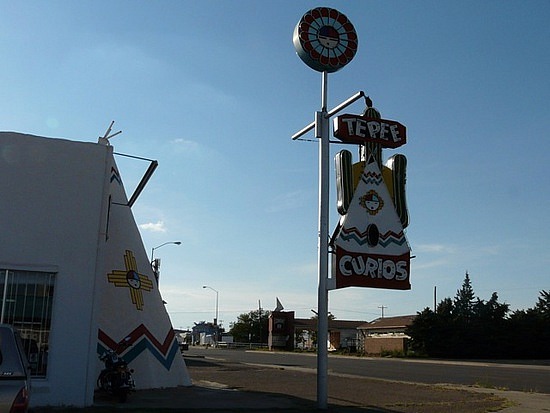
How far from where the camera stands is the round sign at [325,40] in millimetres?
16297

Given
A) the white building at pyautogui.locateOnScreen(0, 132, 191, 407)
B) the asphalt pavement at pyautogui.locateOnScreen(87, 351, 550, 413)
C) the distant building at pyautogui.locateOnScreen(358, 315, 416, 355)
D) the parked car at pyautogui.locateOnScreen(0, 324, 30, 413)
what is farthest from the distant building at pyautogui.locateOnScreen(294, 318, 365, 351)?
the parked car at pyautogui.locateOnScreen(0, 324, 30, 413)

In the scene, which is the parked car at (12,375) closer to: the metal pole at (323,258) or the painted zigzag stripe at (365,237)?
the metal pole at (323,258)

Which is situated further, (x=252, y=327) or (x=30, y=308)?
(x=252, y=327)

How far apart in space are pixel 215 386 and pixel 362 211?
8.34 metres

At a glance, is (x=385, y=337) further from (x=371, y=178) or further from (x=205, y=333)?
(x=205, y=333)

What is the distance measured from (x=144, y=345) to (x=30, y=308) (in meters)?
4.81

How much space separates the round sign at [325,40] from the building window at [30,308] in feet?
25.5

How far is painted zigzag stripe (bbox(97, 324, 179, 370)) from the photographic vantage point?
17.4m

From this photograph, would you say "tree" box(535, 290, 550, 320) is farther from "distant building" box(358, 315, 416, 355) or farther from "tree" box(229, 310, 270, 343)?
"tree" box(229, 310, 270, 343)

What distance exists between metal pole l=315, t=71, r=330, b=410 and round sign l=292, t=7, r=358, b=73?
3.25ft

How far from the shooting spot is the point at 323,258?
1535cm

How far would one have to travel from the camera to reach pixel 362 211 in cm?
1606

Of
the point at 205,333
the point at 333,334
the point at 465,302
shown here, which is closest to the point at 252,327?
the point at 205,333

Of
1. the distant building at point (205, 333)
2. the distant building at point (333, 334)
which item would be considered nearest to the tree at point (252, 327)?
the distant building at point (205, 333)
